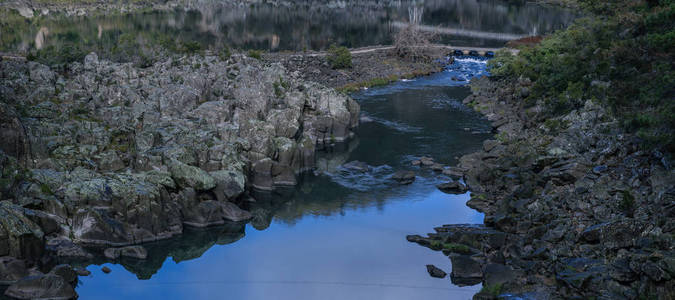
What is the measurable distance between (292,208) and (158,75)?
969 inches

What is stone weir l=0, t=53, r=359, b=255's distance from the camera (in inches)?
1551

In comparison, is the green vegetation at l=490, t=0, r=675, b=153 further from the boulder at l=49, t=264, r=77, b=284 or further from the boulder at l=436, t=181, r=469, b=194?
the boulder at l=49, t=264, r=77, b=284

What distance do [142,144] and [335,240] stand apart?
16885 mm

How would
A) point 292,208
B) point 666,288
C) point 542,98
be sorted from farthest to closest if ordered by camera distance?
point 542,98, point 292,208, point 666,288

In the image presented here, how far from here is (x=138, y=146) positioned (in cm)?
4744

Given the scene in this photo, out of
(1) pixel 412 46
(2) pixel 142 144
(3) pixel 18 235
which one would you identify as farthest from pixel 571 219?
(1) pixel 412 46

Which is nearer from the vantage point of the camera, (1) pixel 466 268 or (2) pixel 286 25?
(1) pixel 466 268

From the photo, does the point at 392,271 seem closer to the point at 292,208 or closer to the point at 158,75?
the point at 292,208

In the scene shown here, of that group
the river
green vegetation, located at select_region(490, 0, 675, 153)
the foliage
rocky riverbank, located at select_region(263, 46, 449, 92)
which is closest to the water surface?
the river

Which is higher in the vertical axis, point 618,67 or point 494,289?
point 618,67

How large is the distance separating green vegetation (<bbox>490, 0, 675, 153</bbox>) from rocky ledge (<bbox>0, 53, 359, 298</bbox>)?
22038 mm

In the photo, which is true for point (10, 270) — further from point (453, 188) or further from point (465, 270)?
point (453, 188)

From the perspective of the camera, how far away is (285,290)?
36.7m

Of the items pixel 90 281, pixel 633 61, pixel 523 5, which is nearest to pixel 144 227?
pixel 90 281
